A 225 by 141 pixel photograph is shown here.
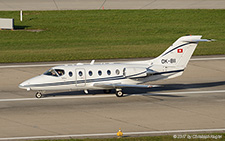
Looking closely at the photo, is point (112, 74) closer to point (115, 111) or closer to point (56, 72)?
point (115, 111)

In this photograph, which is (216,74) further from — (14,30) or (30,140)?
(14,30)

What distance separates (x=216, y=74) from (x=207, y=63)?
3.59 meters

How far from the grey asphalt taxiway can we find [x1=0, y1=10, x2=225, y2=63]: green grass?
33.3 feet

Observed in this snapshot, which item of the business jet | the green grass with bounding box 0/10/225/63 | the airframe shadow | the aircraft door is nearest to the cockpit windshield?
the business jet

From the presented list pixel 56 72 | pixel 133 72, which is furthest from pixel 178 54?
pixel 56 72

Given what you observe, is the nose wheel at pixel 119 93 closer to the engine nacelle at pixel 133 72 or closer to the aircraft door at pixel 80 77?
the engine nacelle at pixel 133 72

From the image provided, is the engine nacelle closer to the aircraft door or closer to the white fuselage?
the white fuselage

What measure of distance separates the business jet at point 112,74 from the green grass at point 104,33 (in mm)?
12833

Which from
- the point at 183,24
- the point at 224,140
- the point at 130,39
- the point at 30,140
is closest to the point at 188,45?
the point at 224,140

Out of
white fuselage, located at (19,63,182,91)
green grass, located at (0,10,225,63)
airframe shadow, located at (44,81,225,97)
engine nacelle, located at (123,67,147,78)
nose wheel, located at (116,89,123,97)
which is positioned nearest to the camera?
white fuselage, located at (19,63,182,91)

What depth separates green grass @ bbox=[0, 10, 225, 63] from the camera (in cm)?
4466

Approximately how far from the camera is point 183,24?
56500 millimetres

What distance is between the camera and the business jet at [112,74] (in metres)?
29.2

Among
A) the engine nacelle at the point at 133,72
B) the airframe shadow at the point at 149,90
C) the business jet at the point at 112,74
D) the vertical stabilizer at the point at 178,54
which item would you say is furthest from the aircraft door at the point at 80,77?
the vertical stabilizer at the point at 178,54
